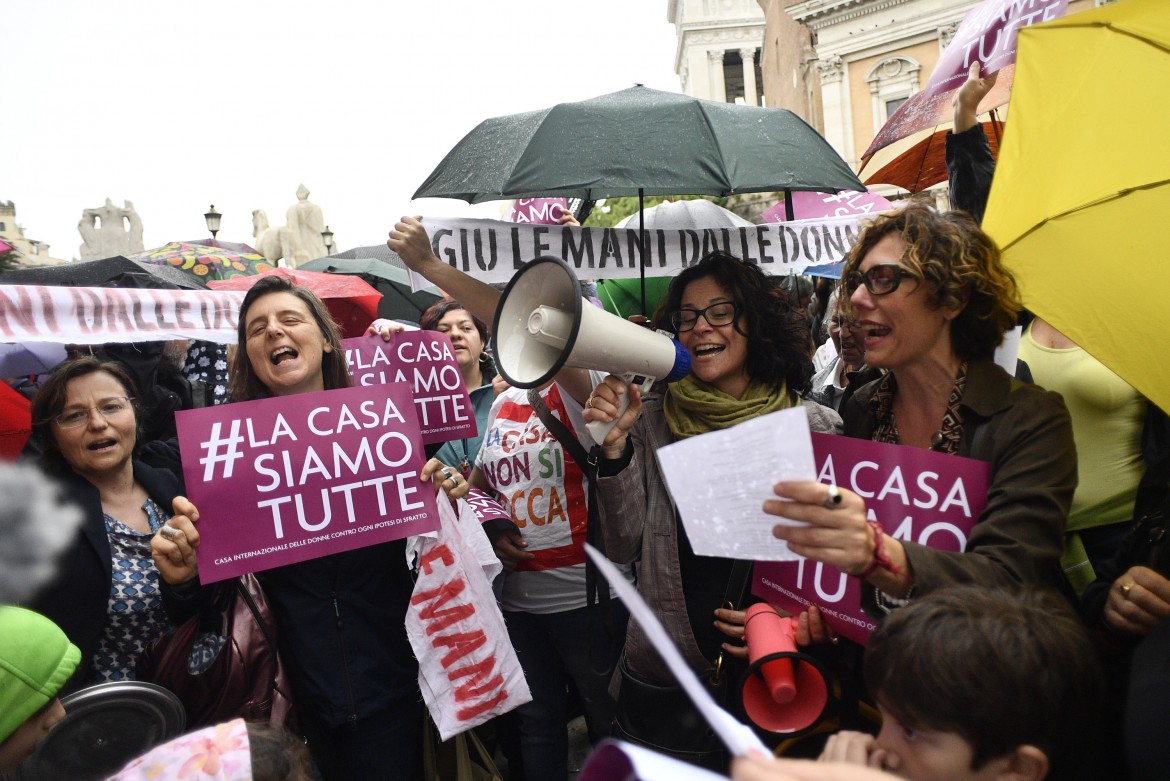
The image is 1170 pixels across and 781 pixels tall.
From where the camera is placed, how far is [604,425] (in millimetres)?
2244

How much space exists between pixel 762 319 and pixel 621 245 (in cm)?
73

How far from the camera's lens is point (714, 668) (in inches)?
88.4

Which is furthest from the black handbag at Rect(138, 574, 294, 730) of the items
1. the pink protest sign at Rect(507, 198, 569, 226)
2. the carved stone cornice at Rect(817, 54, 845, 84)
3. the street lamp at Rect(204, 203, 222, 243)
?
the carved stone cornice at Rect(817, 54, 845, 84)

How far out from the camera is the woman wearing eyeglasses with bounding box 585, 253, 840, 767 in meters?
2.23

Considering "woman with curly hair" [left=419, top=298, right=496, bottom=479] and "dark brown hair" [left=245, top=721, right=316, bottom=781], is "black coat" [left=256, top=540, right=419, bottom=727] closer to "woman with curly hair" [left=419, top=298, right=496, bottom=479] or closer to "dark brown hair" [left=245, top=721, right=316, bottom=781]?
"dark brown hair" [left=245, top=721, right=316, bottom=781]

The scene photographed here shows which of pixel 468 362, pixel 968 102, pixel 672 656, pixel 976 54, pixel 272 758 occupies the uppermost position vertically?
pixel 976 54

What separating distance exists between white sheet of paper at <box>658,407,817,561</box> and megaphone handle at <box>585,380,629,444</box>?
78 cm

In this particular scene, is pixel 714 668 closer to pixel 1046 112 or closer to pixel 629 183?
pixel 629 183

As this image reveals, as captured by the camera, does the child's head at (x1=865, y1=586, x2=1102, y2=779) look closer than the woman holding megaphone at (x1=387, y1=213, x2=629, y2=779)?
Yes

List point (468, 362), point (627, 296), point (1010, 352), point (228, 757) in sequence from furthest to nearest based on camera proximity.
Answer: point (627, 296) → point (468, 362) → point (1010, 352) → point (228, 757)

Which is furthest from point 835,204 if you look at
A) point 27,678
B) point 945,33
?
point 945,33

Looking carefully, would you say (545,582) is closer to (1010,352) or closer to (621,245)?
(621,245)

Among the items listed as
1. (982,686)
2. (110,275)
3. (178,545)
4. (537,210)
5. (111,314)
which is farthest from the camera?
(110,275)

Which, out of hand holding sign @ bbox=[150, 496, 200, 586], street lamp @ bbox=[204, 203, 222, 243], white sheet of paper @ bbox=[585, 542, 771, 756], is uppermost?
street lamp @ bbox=[204, 203, 222, 243]
